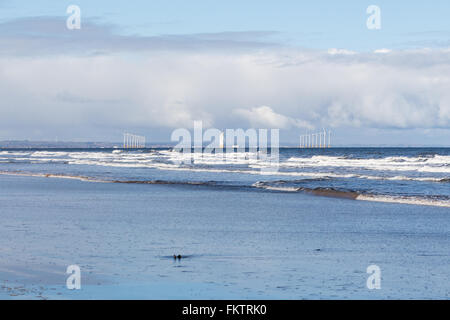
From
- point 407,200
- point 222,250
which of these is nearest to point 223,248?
point 222,250

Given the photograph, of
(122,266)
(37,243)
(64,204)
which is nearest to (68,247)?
(37,243)

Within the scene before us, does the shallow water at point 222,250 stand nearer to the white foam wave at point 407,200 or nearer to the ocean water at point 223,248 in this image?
the ocean water at point 223,248

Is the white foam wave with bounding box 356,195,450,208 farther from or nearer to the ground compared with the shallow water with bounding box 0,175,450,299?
nearer to the ground

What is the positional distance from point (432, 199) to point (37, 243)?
1589 centimetres

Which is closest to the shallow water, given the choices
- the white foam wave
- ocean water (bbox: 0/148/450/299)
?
ocean water (bbox: 0/148/450/299)

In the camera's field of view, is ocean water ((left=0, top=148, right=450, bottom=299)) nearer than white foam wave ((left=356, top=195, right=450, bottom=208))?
Yes

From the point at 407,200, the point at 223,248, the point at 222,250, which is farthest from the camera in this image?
the point at 407,200

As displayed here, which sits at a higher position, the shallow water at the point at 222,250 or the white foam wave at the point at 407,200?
the shallow water at the point at 222,250

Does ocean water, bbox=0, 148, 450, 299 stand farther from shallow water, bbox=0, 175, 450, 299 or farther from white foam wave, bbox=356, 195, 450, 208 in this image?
white foam wave, bbox=356, 195, 450, 208

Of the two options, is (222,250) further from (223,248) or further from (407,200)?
(407,200)

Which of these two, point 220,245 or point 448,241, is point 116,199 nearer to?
point 220,245

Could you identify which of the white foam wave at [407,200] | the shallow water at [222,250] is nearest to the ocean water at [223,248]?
the shallow water at [222,250]

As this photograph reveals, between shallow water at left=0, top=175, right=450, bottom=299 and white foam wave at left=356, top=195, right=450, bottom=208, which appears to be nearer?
shallow water at left=0, top=175, right=450, bottom=299

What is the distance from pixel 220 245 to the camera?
12.5m
